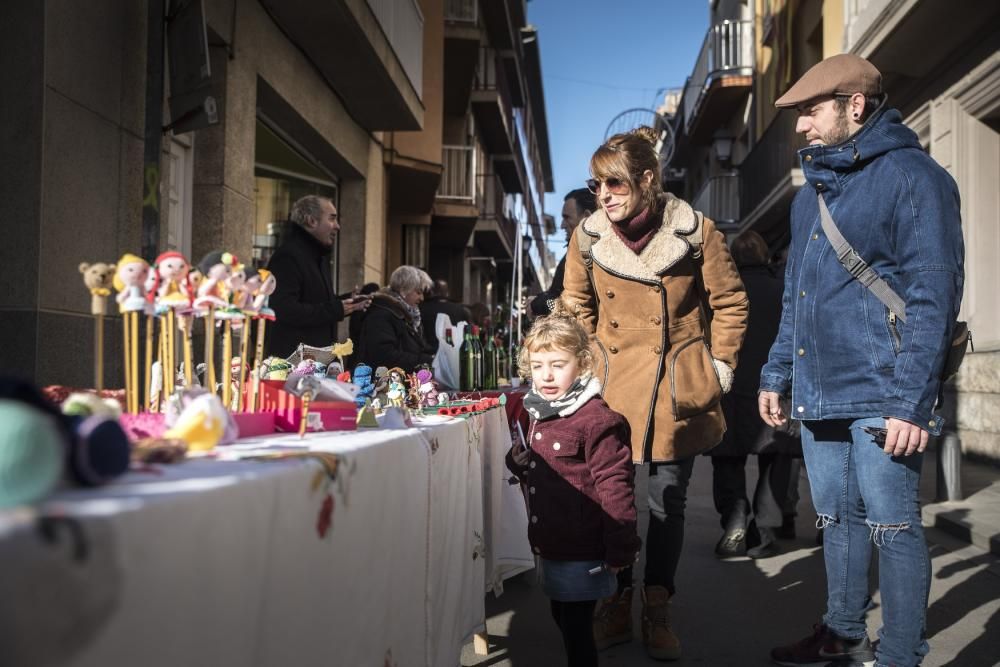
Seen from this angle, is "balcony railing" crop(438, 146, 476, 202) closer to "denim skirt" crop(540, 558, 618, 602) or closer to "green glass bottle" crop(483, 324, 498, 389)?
"green glass bottle" crop(483, 324, 498, 389)

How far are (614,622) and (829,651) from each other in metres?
0.89

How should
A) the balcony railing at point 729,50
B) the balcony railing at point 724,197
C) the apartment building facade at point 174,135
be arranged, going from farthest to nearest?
the balcony railing at point 724,197 < the balcony railing at point 729,50 < the apartment building facade at point 174,135

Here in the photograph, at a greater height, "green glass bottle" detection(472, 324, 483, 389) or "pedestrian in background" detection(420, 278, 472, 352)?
"pedestrian in background" detection(420, 278, 472, 352)

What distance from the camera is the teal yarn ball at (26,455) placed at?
36.0 inches

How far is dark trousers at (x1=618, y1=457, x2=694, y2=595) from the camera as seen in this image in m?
3.56

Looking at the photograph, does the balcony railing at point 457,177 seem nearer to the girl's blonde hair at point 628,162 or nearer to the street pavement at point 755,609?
the street pavement at point 755,609

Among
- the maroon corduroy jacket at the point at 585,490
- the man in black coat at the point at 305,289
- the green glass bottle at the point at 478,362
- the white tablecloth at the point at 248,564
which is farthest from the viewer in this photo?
the green glass bottle at the point at 478,362

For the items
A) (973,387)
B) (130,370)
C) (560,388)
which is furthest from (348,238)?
(130,370)

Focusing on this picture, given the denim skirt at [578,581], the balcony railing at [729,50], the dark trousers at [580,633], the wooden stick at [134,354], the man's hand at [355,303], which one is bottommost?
the dark trousers at [580,633]

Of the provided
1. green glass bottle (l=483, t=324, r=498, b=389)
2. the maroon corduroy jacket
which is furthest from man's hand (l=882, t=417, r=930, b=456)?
green glass bottle (l=483, t=324, r=498, b=389)

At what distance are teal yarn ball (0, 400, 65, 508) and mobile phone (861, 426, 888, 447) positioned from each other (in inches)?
95.4

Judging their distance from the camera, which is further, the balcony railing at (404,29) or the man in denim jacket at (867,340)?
the balcony railing at (404,29)

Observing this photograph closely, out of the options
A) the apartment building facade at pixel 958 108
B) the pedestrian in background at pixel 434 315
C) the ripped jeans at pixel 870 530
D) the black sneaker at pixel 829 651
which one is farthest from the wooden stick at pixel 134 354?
the pedestrian in background at pixel 434 315

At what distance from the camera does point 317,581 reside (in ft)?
5.33
